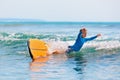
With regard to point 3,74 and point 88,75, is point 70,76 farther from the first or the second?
point 3,74

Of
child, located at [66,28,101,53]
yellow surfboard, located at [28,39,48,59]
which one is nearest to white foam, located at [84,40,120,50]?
child, located at [66,28,101,53]

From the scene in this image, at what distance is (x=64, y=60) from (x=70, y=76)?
4.26m

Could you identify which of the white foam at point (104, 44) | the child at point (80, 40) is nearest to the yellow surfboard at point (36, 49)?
the child at point (80, 40)

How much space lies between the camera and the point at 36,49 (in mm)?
17312

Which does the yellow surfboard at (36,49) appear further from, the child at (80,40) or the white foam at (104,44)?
the white foam at (104,44)

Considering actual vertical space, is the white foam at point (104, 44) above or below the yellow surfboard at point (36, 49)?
below

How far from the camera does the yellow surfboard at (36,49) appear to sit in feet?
56.1

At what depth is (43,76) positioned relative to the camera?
12.1m

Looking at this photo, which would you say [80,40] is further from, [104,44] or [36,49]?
[104,44]

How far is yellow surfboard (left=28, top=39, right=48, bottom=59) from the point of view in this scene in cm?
1710

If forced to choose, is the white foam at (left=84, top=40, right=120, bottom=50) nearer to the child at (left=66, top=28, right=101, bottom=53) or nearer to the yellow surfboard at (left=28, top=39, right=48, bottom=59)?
the child at (left=66, top=28, right=101, bottom=53)

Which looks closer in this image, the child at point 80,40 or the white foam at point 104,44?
the child at point 80,40

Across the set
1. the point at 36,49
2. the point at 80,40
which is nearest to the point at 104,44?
the point at 80,40

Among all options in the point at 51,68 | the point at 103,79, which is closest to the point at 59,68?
the point at 51,68
